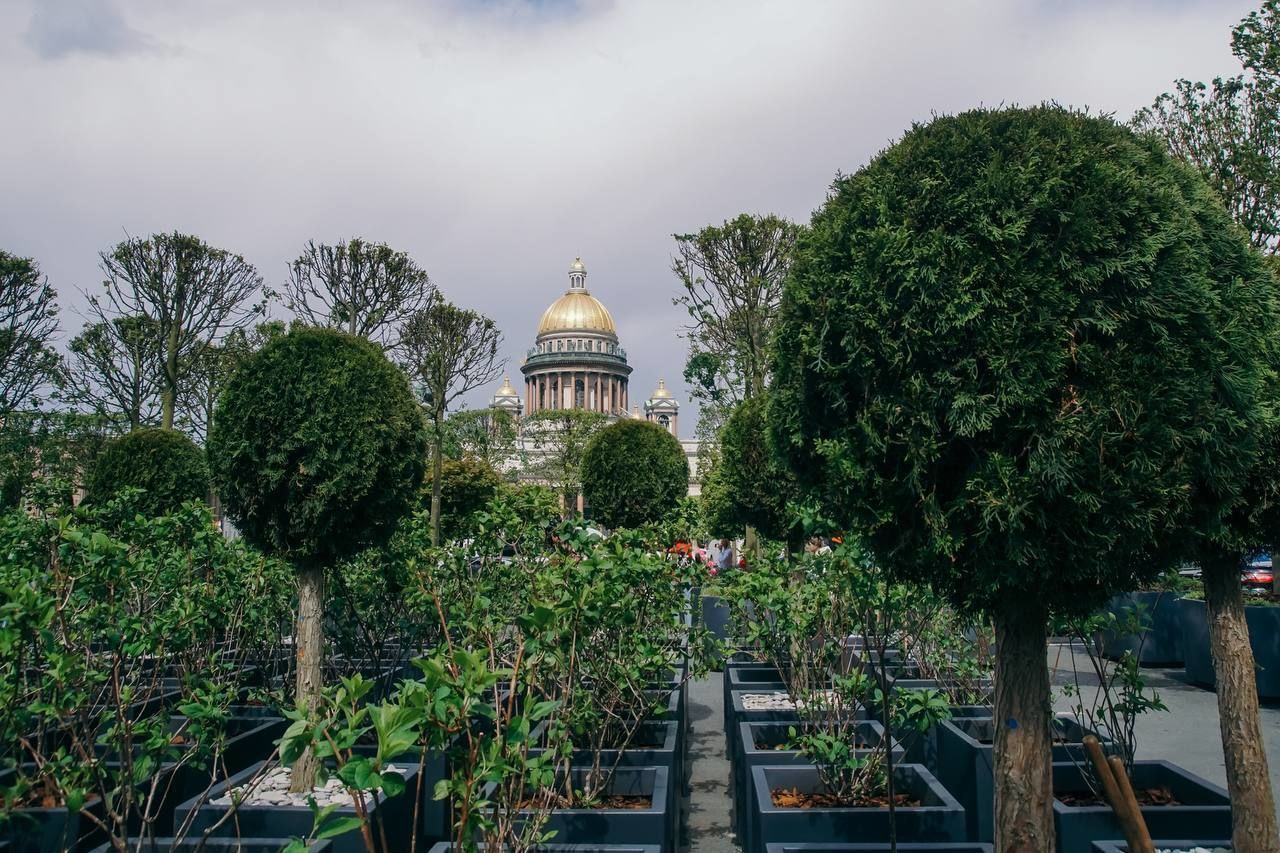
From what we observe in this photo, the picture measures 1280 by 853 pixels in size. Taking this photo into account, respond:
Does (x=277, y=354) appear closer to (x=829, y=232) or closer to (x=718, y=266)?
(x=829, y=232)

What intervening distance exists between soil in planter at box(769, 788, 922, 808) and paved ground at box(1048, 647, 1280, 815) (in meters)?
1.73

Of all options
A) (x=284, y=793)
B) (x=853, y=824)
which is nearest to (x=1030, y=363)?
(x=853, y=824)

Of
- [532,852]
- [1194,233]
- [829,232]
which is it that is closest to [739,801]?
[532,852]

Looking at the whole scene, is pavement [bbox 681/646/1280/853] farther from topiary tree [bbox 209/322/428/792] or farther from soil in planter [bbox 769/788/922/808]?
topiary tree [bbox 209/322/428/792]

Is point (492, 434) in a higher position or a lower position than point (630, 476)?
higher

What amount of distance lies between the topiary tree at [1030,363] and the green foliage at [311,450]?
3.13 metres

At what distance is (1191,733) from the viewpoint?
812 centimetres

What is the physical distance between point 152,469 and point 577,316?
7761 cm

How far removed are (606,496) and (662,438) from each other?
5.34ft

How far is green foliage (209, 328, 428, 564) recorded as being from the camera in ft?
17.7

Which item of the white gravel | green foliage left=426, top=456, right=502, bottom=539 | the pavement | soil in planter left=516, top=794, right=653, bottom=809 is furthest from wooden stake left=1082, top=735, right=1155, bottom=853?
green foliage left=426, top=456, right=502, bottom=539

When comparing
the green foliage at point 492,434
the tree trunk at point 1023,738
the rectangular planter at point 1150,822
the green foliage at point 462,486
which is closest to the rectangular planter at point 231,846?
the tree trunk at point 1023,738

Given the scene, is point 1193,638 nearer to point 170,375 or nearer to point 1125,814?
point 1125,814

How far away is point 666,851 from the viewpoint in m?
4.32
